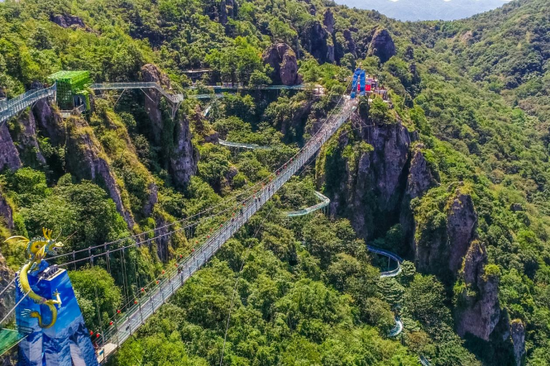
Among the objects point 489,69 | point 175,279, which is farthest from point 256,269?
point 489,69

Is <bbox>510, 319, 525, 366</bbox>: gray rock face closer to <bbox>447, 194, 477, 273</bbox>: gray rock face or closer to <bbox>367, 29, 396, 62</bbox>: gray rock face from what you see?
<bbox>447, 194, 477, 273</bbox>: gray rock face

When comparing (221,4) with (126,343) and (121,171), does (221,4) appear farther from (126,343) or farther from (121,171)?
(126,343)

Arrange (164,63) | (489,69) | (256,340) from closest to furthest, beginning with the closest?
1. (256,340)
2. (164,63)
3. (489,69)

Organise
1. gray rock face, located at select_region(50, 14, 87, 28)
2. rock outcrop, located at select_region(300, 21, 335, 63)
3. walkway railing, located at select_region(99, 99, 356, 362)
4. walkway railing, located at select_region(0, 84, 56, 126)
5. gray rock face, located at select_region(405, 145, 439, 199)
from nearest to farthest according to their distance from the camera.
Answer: walkway railing, located at select_region(99, 99, 356, 362) → walkway railing, located at select_region(0, 84, 56, 126) → gray rock face, located at select_region(405, 145, 439, 199) → gray rock face, located at select_region(50, 14, 87, 28) → rock outcrop, located at select_region(300, 21, 335, 63)

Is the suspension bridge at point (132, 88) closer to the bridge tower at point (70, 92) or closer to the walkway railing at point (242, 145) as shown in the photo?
the bridge tower at point (70, 92)

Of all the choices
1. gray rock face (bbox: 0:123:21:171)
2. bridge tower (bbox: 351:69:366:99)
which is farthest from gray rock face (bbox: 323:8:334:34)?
gray rock face (bbox: 0:123:21:171)

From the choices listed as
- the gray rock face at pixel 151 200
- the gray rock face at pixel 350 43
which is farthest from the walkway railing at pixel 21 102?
the gray rock face at pixel 350 43

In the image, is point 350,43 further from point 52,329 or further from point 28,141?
point 52,329
